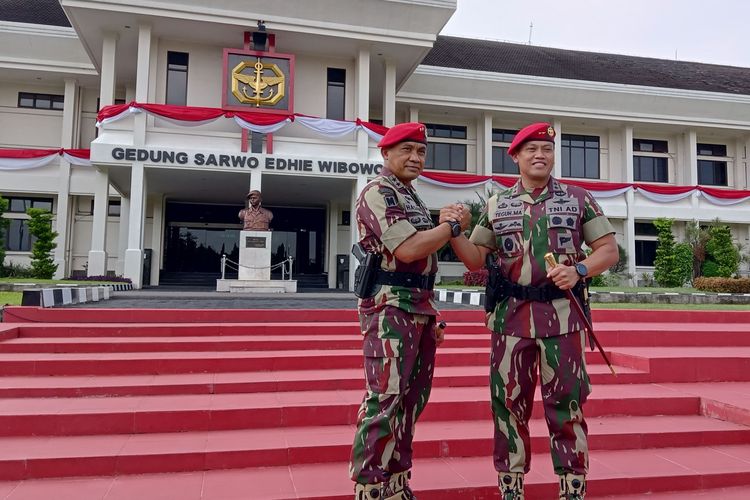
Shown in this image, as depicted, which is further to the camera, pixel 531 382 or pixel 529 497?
pixel 529 497

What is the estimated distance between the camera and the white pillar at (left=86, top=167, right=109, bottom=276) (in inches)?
555

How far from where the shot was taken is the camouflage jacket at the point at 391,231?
231cm

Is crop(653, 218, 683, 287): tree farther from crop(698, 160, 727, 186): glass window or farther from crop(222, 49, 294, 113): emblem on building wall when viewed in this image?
crop(222, 49, 294, 113): emblem on building wall

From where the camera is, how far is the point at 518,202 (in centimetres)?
261

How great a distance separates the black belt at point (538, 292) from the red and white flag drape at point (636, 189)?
1522cm

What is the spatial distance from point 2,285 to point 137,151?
431 centimetres

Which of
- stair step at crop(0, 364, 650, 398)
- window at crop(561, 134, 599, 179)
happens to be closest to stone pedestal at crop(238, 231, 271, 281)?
stair step at crop(0, 364, 650, 398)

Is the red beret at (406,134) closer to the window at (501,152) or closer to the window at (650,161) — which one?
the window at (501,152)

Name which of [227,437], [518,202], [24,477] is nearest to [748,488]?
[518,202]

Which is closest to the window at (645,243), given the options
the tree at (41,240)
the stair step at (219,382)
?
the stair step at (219,382)

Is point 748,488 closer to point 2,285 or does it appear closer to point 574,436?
point 574,436

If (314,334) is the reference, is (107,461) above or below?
below

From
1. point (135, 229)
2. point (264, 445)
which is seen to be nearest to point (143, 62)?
point (135, 229)

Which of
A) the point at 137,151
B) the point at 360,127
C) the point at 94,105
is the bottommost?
the point at 137,151
